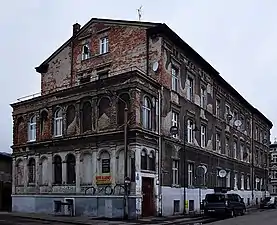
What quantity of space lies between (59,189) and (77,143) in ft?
12.8

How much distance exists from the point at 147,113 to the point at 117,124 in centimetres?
241

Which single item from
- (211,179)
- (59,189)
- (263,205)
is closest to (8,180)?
(59,189)

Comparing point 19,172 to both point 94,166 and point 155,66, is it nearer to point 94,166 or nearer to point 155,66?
point 94,166

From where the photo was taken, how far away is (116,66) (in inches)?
1396

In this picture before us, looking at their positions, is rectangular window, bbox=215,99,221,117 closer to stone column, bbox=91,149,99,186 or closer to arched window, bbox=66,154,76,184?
arched window, bbox=66,154,76,184

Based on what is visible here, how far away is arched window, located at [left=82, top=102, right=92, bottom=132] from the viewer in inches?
1284

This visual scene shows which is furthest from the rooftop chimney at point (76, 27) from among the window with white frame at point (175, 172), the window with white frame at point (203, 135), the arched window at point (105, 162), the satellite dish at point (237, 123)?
the satellite dish at point (237, 123)

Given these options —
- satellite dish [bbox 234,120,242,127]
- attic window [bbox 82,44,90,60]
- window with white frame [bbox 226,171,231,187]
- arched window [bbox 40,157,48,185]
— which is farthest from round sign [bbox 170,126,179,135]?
satellite dish [bbox 234,120,242,127]

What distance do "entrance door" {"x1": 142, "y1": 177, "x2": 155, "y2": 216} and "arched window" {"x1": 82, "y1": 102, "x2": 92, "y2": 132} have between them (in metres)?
5.76

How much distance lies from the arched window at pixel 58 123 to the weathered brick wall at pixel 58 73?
15.7ft

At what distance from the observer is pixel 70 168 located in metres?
33.6

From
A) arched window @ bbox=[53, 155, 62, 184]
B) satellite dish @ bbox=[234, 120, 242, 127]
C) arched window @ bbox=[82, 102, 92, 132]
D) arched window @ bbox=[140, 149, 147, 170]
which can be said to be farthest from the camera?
satellite dish @ bbox=[234, 120, 242, 127]

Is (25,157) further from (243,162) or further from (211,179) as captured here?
(243,162)

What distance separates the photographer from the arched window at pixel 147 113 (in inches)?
1224
